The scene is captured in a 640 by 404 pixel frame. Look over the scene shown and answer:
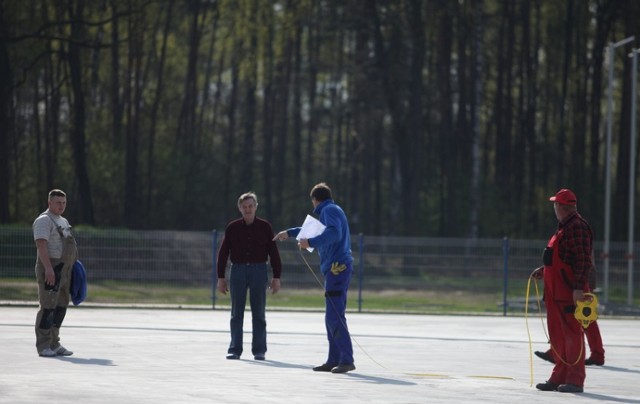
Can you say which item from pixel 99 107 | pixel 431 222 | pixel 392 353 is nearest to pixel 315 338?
pixel 392 353

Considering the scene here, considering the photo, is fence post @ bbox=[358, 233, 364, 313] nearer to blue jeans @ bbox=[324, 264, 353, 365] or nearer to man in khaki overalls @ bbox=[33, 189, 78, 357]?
man in khaki overalls @ bbox=[33, 189, 78, 357]

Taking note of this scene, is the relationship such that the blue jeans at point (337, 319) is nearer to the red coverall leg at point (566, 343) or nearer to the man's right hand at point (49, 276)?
the red coverall leg at point (566, 343)

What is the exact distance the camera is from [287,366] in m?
15.2

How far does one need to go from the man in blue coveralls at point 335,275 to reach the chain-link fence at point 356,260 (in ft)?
50.1

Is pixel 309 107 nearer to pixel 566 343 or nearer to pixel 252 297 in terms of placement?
pixel 252 297

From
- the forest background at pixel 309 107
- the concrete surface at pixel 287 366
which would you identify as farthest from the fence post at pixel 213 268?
the forest background at pixel 309 107

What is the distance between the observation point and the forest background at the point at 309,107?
166ft

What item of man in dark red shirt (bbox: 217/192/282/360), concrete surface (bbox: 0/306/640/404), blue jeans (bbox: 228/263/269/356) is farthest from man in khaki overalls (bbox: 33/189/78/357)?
blue jeans (bbox: 228/263/269/356)

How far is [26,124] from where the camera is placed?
6069 centimetres

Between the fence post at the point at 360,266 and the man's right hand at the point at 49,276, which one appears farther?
the fence post at the point at 360,266

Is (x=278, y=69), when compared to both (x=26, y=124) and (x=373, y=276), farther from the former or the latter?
(x=373, y=276)

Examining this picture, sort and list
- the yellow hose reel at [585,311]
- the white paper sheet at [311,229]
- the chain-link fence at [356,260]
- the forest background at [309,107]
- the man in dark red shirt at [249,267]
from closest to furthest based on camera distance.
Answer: the yellow hose reel at [585,311]
the white paper sheet at [311,229]
the man in dark red shirt at [249,267]
the chain-link fence at [356,260]
the forest background at [309,107]

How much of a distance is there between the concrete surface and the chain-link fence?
20.1 feet

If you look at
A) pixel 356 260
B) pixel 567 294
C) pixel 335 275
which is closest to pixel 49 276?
pixel 335 275
